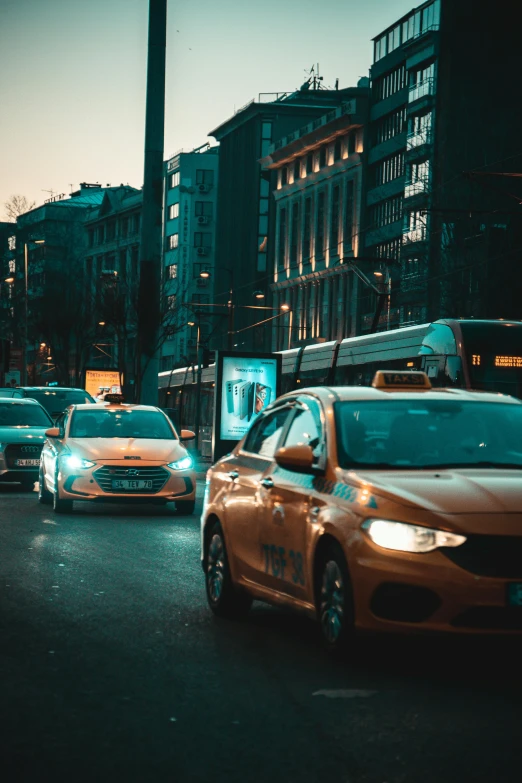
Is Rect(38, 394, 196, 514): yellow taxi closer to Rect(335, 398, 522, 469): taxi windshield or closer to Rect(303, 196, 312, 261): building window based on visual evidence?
Rect(335, 398, 522, 469): taxi windshield

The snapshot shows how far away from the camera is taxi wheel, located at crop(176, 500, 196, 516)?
21062mm

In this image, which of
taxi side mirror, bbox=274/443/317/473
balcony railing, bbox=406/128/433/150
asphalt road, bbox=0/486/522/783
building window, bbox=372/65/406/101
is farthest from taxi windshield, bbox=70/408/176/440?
building window, bbox=372/65/406/101

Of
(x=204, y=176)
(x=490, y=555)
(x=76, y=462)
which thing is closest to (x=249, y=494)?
(x=490, y=555)

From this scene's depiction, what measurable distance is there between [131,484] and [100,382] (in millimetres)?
55709

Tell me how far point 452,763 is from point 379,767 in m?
0.29

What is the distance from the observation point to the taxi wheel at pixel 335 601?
777cm

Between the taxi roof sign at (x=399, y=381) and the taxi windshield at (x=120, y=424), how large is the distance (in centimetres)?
1248

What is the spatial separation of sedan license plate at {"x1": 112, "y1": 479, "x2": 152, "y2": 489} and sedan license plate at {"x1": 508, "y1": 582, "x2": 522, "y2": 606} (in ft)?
43.8

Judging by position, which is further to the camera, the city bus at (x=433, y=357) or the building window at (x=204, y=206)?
the building window at (x=204, y=206)

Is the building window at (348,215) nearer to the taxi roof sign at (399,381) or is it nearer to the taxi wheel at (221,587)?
the taxi wheel at (221,587)

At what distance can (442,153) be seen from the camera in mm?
73188

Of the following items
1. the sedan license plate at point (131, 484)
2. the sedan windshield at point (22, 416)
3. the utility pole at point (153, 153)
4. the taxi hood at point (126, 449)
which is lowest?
the sedan license plate at point (131, 484)

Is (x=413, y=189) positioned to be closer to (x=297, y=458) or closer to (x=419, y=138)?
(x=419, y=138)

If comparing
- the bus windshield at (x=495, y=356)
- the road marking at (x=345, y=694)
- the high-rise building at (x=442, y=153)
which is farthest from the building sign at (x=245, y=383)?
the road marking at (x=345, y=694)
